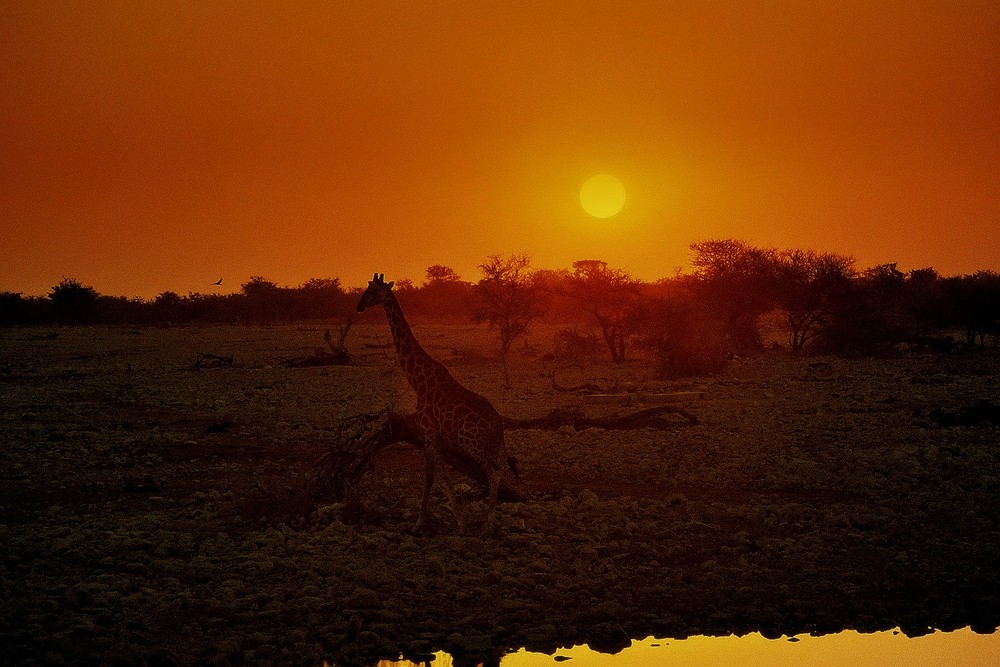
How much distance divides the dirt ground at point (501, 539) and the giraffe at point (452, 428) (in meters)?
0.53

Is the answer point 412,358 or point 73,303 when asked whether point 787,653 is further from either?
point 73,303

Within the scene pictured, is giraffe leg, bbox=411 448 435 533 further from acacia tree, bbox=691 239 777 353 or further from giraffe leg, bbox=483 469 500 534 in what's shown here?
acacia tree, bbox=691 239 777 353

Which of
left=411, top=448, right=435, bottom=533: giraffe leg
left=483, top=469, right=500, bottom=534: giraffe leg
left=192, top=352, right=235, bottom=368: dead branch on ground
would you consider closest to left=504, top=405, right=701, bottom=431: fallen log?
left=411, top=448, right=435, bottom=533: giraffe leg

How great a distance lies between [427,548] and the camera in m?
10.6

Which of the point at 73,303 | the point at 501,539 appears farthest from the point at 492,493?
the point at 73,303

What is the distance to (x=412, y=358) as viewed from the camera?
475 inches

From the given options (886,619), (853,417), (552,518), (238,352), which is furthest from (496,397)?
(238,352)

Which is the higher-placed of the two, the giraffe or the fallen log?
the giraffe

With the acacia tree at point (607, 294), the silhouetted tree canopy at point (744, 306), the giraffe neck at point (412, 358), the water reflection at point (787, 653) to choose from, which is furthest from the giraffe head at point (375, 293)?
the acacia tree at point (607, 294)

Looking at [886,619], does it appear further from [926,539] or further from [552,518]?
[552,518]

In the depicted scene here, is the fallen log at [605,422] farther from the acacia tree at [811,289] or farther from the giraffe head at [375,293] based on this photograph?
the acacia tree at [811,289]

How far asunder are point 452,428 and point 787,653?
4.50 metres

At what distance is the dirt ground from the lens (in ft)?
28.1

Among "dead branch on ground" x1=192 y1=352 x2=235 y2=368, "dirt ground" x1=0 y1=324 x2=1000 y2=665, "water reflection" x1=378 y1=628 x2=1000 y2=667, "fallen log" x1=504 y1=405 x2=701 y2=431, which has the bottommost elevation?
"water reflection" x1=378 y1=628 x2=1000 y2=667
